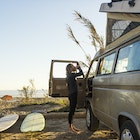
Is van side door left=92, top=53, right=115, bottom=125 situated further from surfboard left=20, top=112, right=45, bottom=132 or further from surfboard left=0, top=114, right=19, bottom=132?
surfboard left=0, top=114, right=19, bottom=132

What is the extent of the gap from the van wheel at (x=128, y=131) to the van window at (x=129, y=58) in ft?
2.66

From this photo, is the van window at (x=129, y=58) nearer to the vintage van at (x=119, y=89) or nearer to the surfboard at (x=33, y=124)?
the vintage van at (x=119, y=89)

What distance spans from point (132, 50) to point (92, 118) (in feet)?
11.0

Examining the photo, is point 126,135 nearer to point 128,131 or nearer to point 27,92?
point 128,131

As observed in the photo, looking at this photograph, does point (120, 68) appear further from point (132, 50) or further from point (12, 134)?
point (12, 134)

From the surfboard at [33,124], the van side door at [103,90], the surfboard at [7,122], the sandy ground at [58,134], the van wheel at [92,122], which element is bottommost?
the sandy ground at [58,134]

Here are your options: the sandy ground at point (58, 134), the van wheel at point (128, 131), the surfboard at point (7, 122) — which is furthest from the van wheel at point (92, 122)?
the van wheel at point (128, 131)

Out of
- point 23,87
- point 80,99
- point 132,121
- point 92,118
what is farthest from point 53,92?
point 23,87

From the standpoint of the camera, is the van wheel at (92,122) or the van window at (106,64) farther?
the van wheel at (92,122)

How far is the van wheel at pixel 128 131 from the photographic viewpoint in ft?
14.2

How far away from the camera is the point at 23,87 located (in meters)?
17.6

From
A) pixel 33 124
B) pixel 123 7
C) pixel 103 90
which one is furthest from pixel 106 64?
pixel 123 7

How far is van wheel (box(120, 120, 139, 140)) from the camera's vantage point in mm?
4320

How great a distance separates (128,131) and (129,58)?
3.69ft
